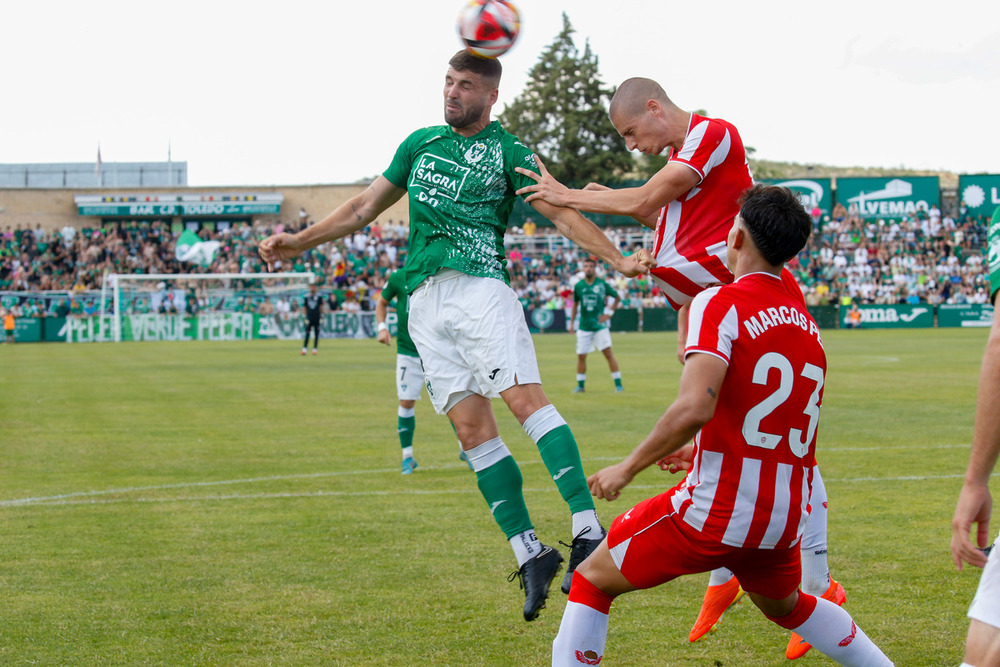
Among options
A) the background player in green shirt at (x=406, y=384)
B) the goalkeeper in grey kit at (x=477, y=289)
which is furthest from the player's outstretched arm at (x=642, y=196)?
the background player in green shirt at (x=406, y=384)

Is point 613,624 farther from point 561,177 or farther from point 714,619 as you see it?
point 561,177

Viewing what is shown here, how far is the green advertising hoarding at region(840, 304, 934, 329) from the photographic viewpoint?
46359 millimetres

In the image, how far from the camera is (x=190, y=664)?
4492mm

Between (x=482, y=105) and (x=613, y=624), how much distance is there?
2773 mm

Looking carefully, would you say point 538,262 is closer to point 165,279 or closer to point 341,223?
point 165,279

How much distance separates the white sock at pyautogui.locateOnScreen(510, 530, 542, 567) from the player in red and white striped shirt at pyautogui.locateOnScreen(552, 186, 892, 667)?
110 cm

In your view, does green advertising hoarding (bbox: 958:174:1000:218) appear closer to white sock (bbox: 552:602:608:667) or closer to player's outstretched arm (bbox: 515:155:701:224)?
player's outstretched arm (bbox: 515:155:701:224)

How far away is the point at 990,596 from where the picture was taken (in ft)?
9.33

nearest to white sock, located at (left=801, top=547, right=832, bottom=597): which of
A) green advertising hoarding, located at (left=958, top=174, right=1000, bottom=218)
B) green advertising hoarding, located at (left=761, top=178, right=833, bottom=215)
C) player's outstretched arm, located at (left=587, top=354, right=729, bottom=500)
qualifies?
player's outstretched arm, located at (left=587, top=354, right=729, bottom=500)

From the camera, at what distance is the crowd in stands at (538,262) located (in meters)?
48.3

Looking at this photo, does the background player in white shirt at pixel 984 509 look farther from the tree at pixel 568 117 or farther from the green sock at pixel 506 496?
the tree at pixel 568 117

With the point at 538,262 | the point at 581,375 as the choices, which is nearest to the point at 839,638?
the point at 581,375

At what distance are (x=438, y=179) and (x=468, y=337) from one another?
0.86 meters

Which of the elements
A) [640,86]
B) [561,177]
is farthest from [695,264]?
[561,177]
